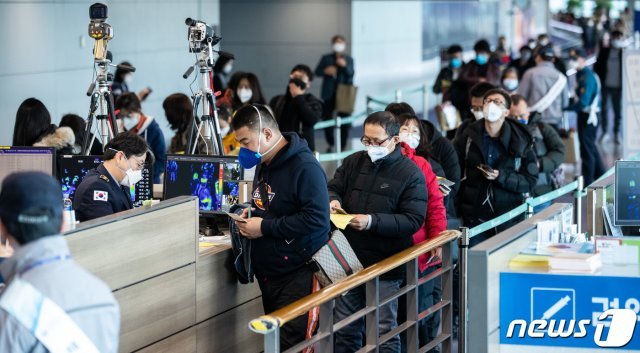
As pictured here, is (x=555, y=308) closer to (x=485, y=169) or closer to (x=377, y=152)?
(x=377, y=152)

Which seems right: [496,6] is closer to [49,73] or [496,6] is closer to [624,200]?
[49,73]

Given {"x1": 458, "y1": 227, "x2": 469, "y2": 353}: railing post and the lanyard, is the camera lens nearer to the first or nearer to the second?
{"x1": 458, "y1": 227, "x2": 469, "y2": 353}: railing post

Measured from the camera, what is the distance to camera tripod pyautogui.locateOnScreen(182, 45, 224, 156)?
24.7 ft

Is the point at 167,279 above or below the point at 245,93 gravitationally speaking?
below

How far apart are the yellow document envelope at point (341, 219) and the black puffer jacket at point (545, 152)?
10.4ft

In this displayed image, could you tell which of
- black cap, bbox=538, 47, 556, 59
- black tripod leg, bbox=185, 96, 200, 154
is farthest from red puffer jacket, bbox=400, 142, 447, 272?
black cap, bbox=538, 47, 556, 59

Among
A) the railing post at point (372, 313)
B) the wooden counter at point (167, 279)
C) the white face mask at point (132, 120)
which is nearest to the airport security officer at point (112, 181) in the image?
the wooden counter at point (167, 279)

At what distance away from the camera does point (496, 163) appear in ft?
26.2

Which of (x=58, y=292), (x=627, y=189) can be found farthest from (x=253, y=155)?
(x=58, y=292)

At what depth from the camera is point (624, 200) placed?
6.12 metres

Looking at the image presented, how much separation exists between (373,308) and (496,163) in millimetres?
2958

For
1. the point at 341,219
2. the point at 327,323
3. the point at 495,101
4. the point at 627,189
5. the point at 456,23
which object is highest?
the point at 456,23

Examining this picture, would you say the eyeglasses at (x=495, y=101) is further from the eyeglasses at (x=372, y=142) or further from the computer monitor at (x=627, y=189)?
the eyeglasses at (x=372, y=142)

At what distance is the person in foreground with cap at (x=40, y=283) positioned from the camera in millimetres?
3279
